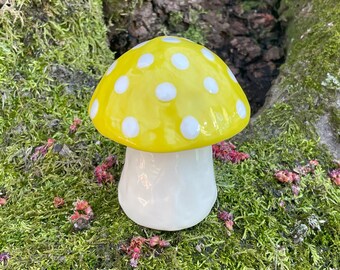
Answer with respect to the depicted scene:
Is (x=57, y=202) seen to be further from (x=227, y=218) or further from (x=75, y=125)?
(x=227, y=218)

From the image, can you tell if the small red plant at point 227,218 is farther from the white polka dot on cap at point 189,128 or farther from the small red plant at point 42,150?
the small red plant at point 42,150

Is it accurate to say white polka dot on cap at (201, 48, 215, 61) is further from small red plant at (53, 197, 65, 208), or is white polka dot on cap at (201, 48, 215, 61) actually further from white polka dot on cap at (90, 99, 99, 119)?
small red plant at (53, 197, 65, 208)

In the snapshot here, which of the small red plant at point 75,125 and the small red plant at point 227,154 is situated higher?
the small red plant at point 227,154

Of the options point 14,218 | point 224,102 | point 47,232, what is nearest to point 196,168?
point 224,102

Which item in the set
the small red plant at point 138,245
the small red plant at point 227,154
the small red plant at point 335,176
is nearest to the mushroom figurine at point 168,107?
the small red plant at point 138,245

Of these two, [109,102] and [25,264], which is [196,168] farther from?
[25,264]

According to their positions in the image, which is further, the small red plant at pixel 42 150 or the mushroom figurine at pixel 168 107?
the small red plant at pixel 42 150

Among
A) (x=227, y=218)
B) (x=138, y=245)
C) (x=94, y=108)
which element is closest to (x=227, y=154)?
(x=227, y=218)
